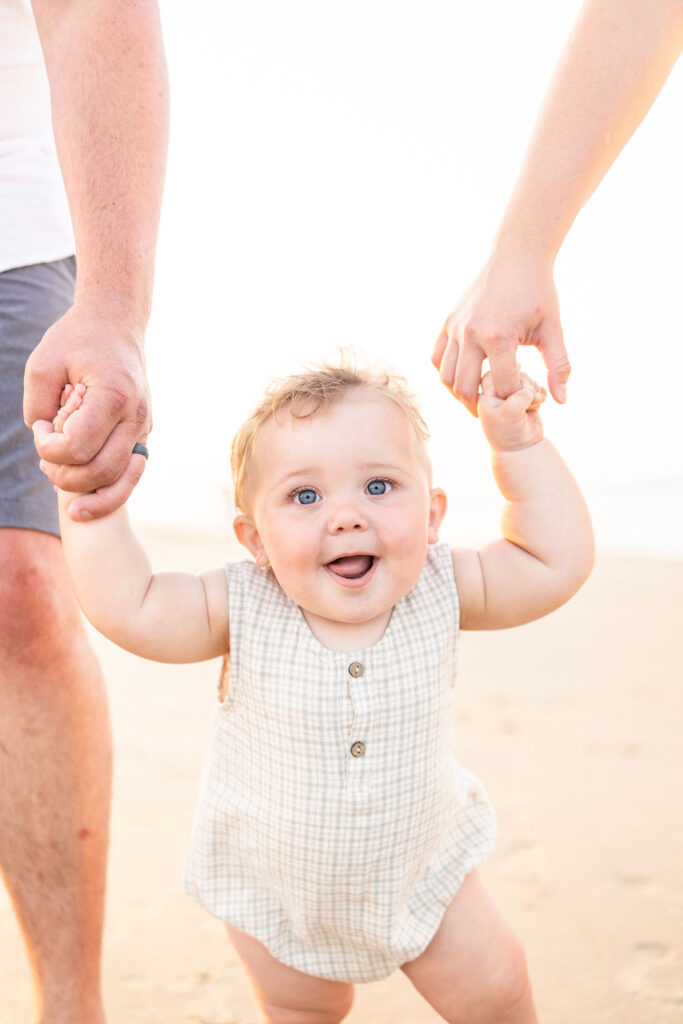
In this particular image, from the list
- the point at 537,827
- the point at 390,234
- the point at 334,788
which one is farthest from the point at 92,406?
the point at 390,234

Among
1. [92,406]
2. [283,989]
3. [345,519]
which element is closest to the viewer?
[92,406]

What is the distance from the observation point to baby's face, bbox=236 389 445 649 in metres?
1.64

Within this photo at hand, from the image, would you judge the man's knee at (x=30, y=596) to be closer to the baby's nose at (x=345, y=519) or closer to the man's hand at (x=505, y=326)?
the baby's nose at (x=345, y=519)

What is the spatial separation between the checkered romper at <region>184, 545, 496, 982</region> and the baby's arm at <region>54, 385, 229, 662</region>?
11 centimetres

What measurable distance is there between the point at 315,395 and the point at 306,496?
167mm

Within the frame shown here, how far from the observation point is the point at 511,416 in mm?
1721

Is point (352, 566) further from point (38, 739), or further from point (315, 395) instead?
point (38, 739)

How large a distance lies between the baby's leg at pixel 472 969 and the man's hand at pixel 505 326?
2.90 ft

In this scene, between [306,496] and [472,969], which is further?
[472,969]

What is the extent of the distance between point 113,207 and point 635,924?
81.0 inches

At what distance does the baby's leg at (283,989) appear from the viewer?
1.87m

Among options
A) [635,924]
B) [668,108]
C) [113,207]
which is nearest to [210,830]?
[113,207]

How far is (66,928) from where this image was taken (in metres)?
1.93

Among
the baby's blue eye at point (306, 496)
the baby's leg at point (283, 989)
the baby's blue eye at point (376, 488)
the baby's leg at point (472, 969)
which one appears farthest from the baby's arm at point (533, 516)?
the baby's leg at point (283, 989)
